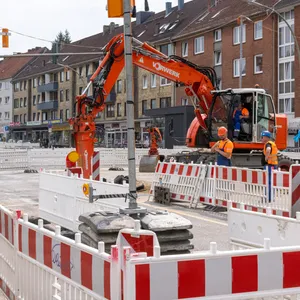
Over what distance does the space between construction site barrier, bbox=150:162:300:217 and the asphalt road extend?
0.47 metres

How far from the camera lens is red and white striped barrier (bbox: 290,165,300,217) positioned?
38.6 ft

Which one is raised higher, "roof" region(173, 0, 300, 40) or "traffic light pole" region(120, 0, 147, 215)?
"roof" region(173, 0, 300, 40)

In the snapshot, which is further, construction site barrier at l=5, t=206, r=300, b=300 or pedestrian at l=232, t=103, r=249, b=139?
pedestrian at l=232, t=103, r=249, b=139

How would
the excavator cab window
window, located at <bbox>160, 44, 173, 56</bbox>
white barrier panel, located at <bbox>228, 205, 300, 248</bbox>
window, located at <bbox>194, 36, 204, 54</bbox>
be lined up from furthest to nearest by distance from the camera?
1. window, located at <bbox>160, 44, 173, 56</bbox>
2. window, located at <bbox>194, 36, 204, 54</bbox>
3. the excavator cab window
4. white barrier panel, located at <bbox>228, 205, 300, 248</bbox>

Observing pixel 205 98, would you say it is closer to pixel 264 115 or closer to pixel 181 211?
pixel 264 115

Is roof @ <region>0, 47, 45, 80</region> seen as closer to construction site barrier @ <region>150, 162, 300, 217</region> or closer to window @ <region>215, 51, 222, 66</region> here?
A: window @ <region>215, 51, 222, 66</region>

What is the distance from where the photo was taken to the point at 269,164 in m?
14.3

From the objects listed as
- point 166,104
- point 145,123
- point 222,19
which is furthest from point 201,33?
point 145,123

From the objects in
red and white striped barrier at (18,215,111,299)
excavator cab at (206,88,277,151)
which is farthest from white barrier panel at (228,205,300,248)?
excavator cab at (206,88,277,151)

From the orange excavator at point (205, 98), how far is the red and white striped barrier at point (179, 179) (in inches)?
104

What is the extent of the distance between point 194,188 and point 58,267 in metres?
10.8

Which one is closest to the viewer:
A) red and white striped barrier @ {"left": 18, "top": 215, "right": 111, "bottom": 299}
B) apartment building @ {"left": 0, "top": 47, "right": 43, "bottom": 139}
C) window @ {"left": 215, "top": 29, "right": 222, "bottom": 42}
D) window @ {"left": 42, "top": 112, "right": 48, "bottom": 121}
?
red and white striped barrier @ {"left": 18, "top": 215, "right": 111, "bottom": 299}

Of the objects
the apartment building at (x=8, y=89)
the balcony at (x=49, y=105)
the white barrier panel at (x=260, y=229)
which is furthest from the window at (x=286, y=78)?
the apartment building at (x=8, y=89)

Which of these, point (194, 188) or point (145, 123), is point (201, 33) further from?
point (194, 188)
